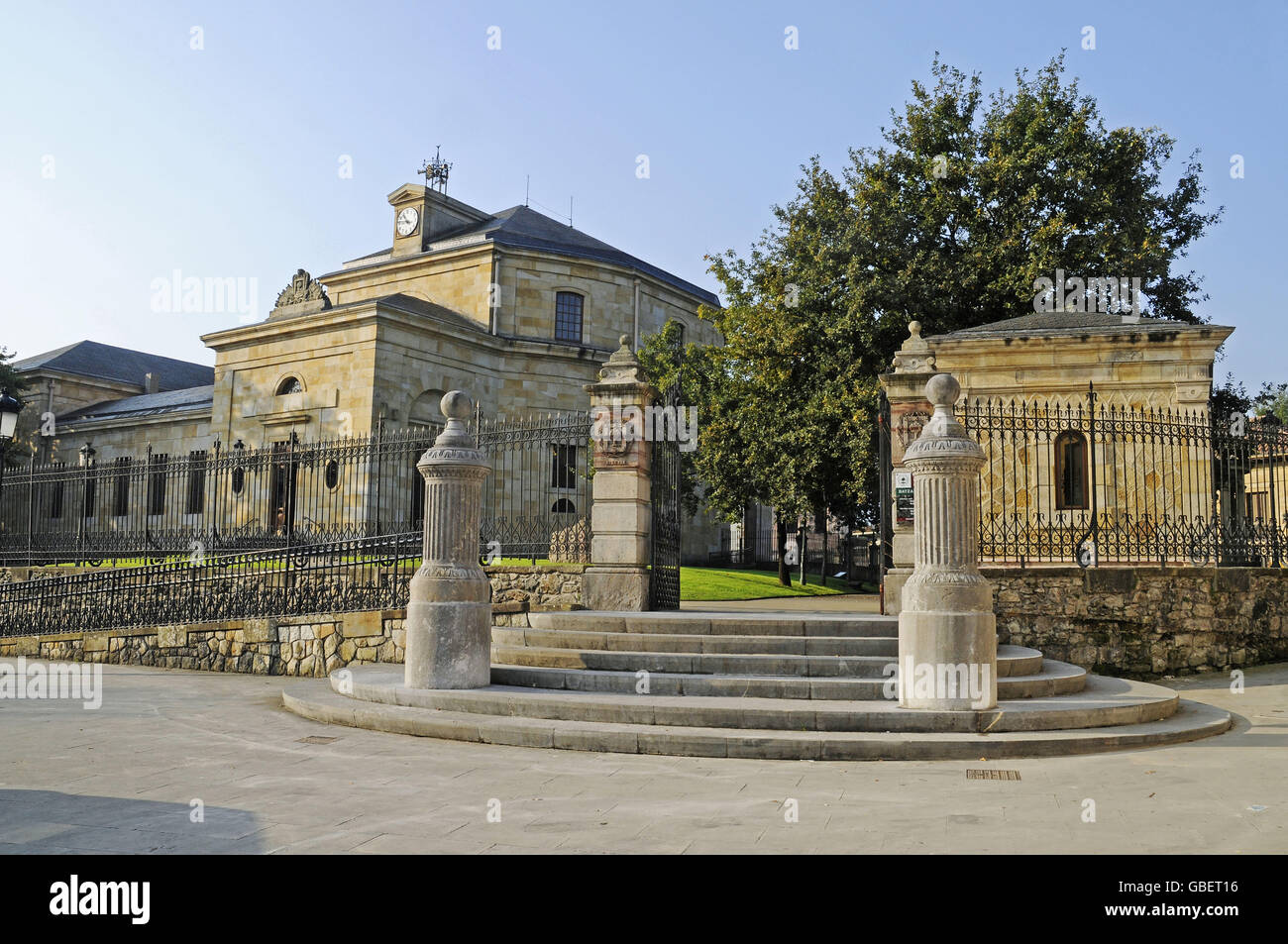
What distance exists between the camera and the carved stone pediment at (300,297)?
32.7 m

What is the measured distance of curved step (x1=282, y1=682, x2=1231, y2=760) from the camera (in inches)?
292

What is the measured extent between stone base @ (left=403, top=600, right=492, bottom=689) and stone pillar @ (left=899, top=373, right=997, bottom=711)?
4161mm

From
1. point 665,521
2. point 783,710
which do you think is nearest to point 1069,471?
point 665,521

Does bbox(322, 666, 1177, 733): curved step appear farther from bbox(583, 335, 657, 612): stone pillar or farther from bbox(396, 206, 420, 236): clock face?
bbox(396, 206, 420, 236): clock face

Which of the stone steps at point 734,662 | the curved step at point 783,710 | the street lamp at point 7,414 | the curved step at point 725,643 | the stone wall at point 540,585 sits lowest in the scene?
the curved step at point 783,710

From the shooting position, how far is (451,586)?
9664mm

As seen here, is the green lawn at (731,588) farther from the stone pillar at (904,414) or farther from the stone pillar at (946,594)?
the stone pillar at (946,594)

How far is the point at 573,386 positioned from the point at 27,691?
25.6 metres

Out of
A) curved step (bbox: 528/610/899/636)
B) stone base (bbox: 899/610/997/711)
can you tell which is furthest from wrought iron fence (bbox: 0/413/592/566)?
stone base (bbox: 899/610/997/711)

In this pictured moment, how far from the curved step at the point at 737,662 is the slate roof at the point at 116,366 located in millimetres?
43448

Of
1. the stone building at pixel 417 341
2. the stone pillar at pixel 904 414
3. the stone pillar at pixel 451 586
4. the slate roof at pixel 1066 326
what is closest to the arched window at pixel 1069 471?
the slate roof at pixel 1066 326
